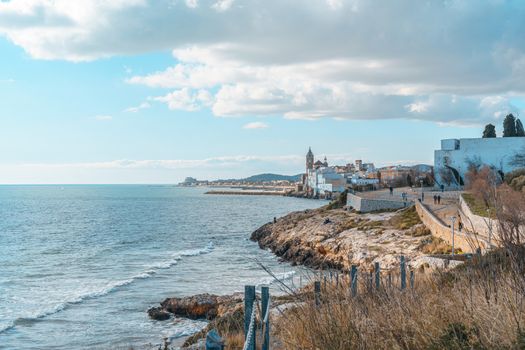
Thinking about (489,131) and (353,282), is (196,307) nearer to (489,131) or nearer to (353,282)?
(353,282)

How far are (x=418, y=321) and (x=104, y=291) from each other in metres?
21.3

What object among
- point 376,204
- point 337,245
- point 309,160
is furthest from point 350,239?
point 309,160

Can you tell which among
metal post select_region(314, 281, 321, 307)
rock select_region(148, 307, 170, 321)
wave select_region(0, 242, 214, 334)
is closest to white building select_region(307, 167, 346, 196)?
wave select_region(0, 242, 214, 334)

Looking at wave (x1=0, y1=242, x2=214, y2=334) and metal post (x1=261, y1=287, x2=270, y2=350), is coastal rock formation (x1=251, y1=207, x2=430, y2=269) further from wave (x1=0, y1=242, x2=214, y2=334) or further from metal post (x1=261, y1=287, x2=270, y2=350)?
metal post (x1=261, y1=287, x2=270, y2=350)

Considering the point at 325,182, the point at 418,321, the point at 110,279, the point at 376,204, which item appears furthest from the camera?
the point at 325,182

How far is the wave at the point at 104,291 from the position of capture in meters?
19.7

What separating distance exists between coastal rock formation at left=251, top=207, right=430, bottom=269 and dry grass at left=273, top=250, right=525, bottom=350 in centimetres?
1656

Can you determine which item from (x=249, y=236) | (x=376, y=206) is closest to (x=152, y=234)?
(x=249, y=236)

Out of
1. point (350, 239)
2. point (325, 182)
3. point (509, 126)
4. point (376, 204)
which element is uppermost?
point (509, 126)

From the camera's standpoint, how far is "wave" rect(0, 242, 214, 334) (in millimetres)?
19656

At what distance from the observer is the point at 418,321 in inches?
223

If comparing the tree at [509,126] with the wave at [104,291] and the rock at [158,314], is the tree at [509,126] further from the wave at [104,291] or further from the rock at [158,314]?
the rock at [158,314]

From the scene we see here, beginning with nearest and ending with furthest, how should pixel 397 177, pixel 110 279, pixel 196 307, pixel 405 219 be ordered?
1. pixel 196 307
2. pixel 110 279
3. pixel 405 219
4. pixel 397 177

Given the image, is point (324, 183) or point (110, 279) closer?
point (110, 279)
